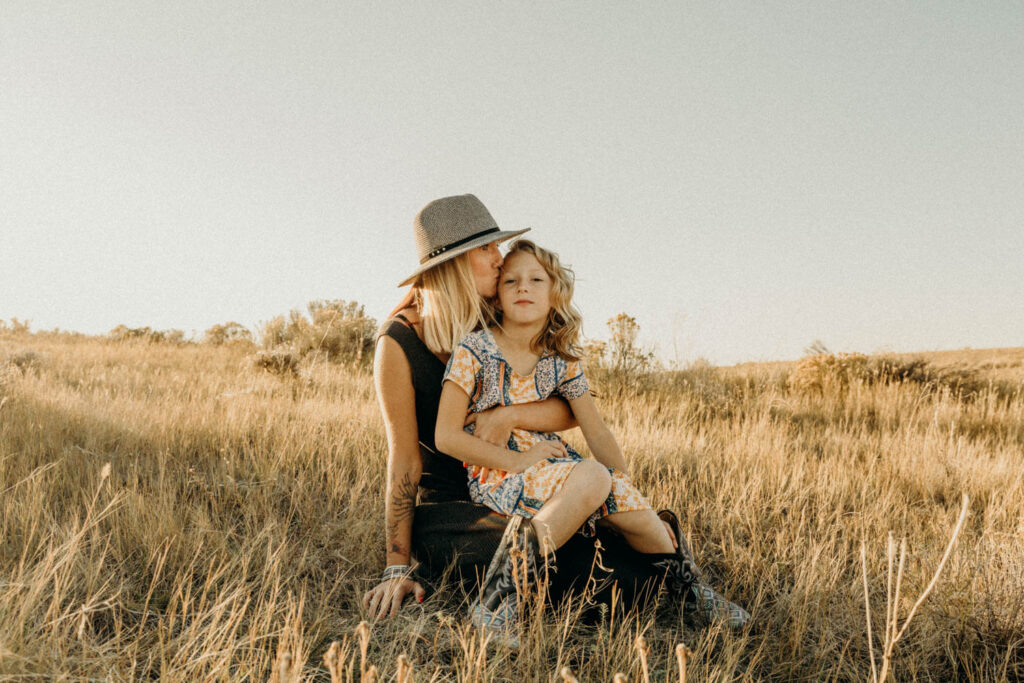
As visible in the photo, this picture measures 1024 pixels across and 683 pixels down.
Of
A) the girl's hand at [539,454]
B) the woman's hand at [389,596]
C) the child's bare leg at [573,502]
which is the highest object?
the girl's hand at [539,454]

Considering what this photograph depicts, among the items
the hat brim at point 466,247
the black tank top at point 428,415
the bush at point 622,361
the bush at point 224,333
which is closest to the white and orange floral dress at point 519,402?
the black tank top at point 428,415

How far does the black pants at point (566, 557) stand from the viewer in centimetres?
284

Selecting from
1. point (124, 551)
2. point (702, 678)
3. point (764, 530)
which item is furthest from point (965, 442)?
point (124, 551)

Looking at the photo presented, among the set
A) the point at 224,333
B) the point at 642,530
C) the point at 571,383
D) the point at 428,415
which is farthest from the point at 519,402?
the point at 224,333

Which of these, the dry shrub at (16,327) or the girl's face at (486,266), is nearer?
the girl's face at (486,266)

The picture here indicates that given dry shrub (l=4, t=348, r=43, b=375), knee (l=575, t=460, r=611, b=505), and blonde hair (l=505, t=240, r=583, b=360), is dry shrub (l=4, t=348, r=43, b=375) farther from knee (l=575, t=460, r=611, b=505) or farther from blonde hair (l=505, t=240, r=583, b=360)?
knee (l=575, t=460, r=611, b=505)

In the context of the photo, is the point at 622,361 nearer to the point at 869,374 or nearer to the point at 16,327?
the point at 869,374

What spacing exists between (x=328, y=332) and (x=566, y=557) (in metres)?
9.79

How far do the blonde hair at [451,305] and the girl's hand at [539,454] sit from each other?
2.24 ft

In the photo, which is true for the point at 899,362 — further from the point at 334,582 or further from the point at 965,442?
the point at 334,582

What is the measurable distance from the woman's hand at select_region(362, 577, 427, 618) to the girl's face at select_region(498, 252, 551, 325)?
4.61 ft

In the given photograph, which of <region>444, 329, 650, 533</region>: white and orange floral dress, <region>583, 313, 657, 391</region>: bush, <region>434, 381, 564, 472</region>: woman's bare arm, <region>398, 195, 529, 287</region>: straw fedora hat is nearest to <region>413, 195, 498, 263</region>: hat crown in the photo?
<region>398, 195, 529, 287</region>: straw fedora hat

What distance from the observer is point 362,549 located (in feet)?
11.3

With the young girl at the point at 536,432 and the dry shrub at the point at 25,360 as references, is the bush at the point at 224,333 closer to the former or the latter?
the dry shrub at the point at 25,360
